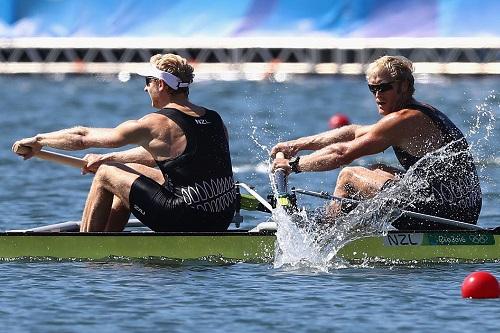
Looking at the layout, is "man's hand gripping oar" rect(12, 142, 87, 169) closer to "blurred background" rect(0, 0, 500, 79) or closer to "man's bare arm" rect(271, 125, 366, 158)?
"man's bare arm" rect(271, 125, 366, 158)

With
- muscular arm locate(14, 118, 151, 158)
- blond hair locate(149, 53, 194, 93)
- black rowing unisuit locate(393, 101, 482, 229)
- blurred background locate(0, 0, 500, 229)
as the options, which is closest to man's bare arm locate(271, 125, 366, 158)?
black rowing unisuit locate(393, 101, 482, 229)

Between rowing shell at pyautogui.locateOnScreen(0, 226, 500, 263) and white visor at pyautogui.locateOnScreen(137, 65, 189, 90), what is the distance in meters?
1.14

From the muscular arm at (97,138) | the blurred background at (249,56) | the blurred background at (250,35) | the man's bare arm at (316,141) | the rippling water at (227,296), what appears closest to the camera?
the rippling water at (227,296)

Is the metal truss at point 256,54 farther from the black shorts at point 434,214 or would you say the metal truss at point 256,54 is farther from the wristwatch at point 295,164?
the wristwatch at point 295,164

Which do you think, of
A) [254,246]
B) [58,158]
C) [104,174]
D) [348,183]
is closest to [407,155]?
[348,183]

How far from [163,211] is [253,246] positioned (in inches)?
29.5

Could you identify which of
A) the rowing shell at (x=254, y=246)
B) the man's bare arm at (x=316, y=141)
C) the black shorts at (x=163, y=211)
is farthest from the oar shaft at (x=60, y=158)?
the man's bare arm at (x=316, y=141)

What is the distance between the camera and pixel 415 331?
28.3 ft

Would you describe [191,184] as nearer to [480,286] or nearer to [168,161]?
[168,161]

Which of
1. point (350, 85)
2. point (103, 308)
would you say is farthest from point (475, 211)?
point (350, 85)

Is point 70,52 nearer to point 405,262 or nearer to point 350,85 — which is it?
point 350,85

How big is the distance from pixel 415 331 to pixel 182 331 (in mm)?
1439

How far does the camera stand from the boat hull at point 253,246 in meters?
10.8

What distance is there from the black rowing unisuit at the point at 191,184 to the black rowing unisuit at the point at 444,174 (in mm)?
1403
